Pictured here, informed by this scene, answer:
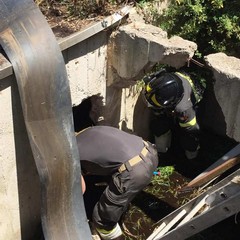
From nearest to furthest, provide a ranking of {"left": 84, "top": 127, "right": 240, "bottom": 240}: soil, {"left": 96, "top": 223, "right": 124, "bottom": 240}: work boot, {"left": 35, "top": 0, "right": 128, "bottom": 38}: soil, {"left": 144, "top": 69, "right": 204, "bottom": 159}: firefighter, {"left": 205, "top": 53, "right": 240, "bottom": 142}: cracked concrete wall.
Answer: {"left": 205, "top": 53, "right": 240, "bottom": 142}: cracked concrete wall < {"left": 35, "top": 0, "right": 128, "bottom": 38}: soil < {"left": 96, "top": 223, "right": 124, "bottom": 240}: work boot < {"left": 84, "top": 127, "right": 240, "bottom": 240}: soil < {"left": 144, "top": 69, "right": 204, "bottom": 159}: firefighter

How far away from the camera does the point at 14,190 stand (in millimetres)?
4832

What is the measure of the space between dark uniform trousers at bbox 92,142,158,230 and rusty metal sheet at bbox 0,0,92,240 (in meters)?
0.47

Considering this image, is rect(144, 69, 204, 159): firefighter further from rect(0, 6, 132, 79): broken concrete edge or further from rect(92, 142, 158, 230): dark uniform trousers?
rect(0, 6, 132, 79): broken concrete edge

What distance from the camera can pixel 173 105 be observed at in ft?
19.8

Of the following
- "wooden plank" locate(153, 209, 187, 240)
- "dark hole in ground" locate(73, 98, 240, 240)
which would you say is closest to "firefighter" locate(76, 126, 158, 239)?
"wooden plank" locate(153, 209, 187, 240)

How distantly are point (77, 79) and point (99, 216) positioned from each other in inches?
63.6

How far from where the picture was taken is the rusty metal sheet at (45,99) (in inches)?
160

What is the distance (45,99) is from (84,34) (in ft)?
3.14

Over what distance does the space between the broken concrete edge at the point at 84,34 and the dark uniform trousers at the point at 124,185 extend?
1.44 metres

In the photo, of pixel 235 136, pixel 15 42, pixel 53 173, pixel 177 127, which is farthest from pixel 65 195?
pixel 177 127

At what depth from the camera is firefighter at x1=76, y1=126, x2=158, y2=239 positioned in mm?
4938

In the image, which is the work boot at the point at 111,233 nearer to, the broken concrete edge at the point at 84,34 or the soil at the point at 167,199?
the soil at the point at 167,199

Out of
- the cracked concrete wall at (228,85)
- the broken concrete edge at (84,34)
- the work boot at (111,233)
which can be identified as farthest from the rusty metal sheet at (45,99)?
the cracked concrete wall at (228,85)

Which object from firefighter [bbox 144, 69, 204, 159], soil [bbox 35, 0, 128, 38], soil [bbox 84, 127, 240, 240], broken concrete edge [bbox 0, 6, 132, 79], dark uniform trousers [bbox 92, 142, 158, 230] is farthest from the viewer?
firefighter [bbox 144, 69, 204, 159]
